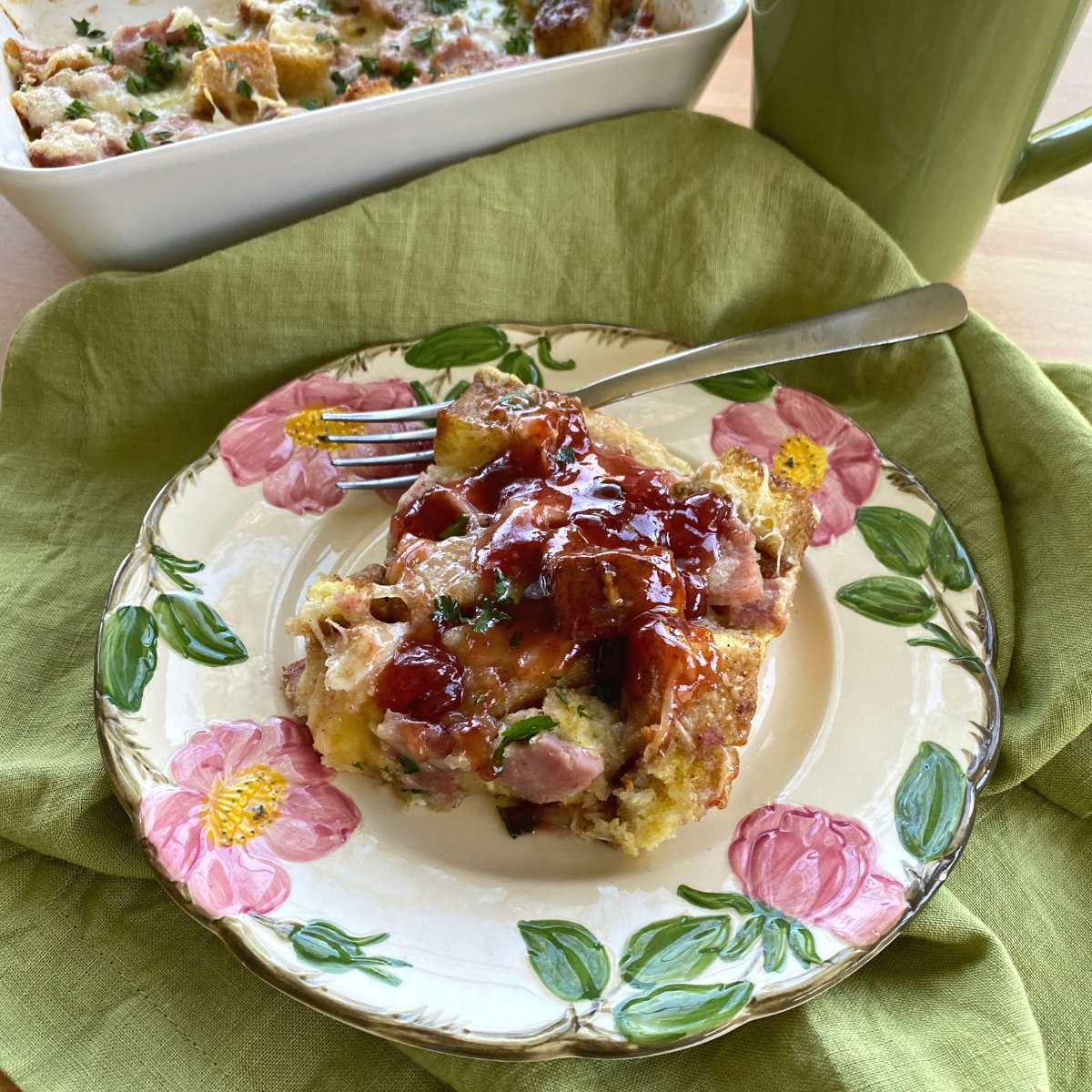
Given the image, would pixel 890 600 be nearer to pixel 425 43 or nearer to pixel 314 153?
pixel 314 153

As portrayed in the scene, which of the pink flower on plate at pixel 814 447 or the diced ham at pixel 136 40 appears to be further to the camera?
the diced ham at pixel 136 40

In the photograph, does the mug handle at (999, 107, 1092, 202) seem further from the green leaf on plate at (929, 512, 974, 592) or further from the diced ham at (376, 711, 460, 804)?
the diced ham at (376, 711, 460, 804)

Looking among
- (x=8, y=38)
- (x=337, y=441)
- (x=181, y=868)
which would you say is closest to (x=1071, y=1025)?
(x=181, y=868)

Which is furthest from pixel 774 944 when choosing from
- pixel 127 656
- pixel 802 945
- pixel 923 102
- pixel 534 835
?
pixel 923 102

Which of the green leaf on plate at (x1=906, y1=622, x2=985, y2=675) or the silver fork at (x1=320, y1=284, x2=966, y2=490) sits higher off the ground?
the silver fork at (x1=320, y1=284, x2=966, y2=490)

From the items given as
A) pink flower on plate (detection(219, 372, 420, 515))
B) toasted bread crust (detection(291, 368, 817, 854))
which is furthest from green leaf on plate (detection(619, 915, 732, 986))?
pink flower on plate (detection(219, 372, 420, 515))

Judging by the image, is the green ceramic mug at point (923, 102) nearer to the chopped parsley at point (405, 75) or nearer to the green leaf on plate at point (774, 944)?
the chopped parsley at point (405, 75)

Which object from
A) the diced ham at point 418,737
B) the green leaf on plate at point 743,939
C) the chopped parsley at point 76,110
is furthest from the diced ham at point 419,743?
the chopped parsley at point 76,110
